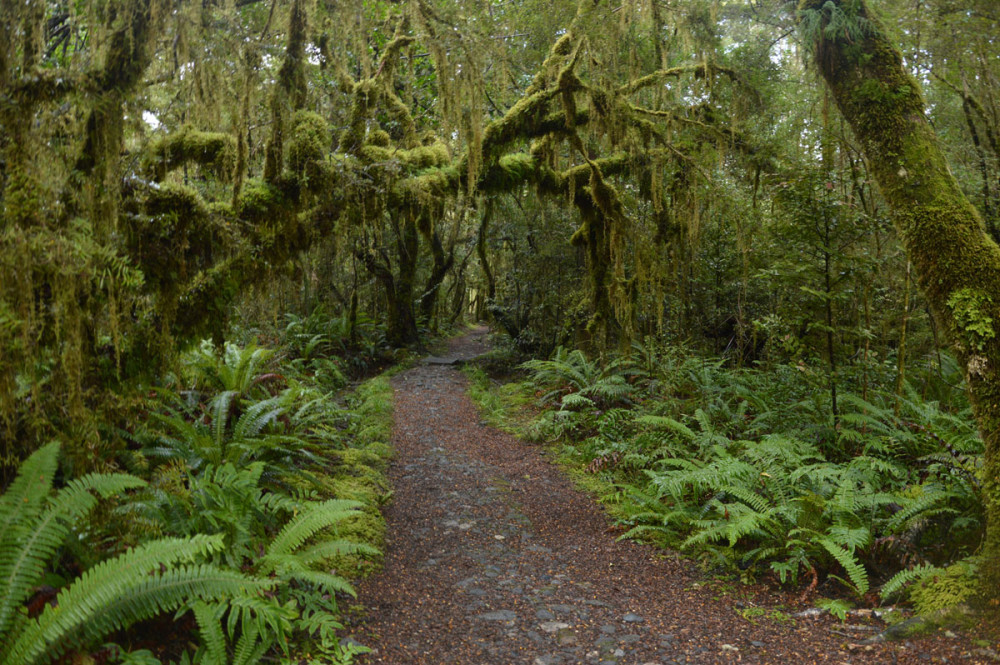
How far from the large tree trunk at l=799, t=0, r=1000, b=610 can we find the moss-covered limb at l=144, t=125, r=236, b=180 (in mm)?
4446

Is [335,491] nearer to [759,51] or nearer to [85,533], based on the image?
[85,533]

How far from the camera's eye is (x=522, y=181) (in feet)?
32.2

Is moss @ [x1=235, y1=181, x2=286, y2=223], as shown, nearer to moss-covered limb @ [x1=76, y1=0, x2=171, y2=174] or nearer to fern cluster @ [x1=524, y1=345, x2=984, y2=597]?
moss-covered limb @ [x1=76, y1=0, x2=171, y2=174]

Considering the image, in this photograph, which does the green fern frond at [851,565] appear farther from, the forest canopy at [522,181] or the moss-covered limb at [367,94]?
the moss-covered limb at [367,94]

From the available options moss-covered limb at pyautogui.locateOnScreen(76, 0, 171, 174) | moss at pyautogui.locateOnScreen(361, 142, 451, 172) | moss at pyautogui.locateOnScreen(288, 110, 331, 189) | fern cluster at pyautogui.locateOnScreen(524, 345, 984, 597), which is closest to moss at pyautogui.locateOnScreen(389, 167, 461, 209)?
moss at pyautogui.locateOnScreen(361, 142, 451, 172)

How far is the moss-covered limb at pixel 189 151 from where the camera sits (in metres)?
4.13

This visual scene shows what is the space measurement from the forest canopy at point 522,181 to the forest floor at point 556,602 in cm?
114

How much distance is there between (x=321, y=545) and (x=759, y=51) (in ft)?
31.0

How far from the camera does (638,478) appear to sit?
638 centimetres

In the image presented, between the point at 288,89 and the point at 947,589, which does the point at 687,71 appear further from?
the point at 947,589

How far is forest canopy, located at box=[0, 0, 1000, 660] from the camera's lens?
3.09 meters

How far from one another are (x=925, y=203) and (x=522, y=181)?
22.1 ft

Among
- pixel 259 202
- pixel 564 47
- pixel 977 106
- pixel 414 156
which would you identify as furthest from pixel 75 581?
pixel 977 106

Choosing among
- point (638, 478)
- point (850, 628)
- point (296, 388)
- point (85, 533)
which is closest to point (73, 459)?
point (85, 533)
